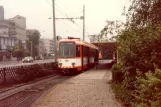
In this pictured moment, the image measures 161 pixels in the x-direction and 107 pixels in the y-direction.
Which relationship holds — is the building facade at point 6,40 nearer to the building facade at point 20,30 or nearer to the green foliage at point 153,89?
the building facade at point 20,30

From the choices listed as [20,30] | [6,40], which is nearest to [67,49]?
[6,40]

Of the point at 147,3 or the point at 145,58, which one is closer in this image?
the point at 145,58

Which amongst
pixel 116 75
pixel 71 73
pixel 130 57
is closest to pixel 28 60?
pixel 71 73

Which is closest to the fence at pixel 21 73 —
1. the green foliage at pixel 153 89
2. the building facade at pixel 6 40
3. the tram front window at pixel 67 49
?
the tram front window at pixel 67 49

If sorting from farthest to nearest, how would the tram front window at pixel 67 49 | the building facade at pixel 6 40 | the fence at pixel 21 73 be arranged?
the building facade at pixel 6 40 < the tram front window at pixel 67 49 < the fence at pixel 21 73

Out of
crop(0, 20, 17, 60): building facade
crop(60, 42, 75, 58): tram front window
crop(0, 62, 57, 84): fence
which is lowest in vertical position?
crop(0, 62, 57, 84): fence

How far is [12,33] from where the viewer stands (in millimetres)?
122625

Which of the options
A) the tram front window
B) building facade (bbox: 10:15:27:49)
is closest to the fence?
the tram front window

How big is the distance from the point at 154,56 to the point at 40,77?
16814 mm

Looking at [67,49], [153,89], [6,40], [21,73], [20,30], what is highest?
[20,30]

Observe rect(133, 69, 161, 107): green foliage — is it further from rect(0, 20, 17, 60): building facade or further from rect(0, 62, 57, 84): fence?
rect(0, 20, 17, 60): building facade

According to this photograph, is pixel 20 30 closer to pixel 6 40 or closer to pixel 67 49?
pixel 6 40

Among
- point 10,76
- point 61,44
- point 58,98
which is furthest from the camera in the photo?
point 61,44

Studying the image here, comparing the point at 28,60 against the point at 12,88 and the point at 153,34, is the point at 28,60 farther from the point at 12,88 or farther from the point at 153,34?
the point at 153,34
